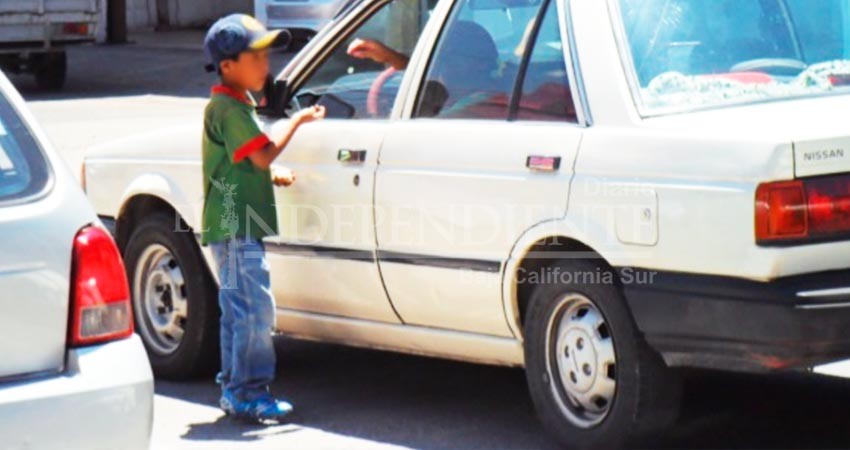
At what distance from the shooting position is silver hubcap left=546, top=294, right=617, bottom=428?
6090 millimetres

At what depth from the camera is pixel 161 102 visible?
866 inches

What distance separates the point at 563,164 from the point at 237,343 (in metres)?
1.66

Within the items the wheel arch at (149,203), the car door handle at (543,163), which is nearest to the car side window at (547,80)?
the car door handle at (543,163)

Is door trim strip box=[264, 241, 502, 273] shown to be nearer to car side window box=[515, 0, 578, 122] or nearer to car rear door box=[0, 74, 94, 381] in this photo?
car side window box=[515, 0, 578, 122]

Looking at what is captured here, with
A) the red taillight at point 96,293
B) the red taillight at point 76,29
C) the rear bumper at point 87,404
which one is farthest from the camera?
the red taillight at point 76,29

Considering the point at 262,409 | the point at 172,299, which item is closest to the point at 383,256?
the point at 262,409

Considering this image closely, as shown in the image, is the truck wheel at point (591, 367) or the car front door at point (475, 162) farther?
the car front door at point (475, 162)

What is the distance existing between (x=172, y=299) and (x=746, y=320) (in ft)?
10.1

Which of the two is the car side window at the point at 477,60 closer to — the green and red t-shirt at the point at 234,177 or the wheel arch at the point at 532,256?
the wheel arch at the point at 532,256

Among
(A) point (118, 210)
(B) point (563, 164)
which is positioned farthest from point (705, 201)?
(A) point (118, 210)

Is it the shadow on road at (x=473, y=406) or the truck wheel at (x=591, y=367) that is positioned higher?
the truck wheel at (x=591, y=367)

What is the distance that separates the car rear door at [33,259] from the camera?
456cm

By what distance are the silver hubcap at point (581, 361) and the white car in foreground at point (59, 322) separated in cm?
183

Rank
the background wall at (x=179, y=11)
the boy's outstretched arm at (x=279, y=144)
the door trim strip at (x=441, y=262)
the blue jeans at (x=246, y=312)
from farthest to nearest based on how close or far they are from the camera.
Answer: the background wall at (x=179, y=11), the blue jeans at (x=246, y=312), the boy's outstretched arm at (x=279, y=144), the door trim strip at (x=441, y=262)
